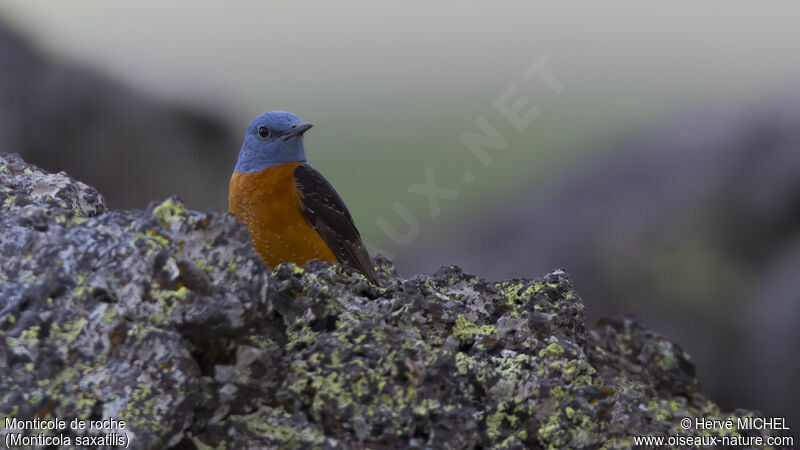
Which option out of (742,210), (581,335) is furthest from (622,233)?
(581,335)

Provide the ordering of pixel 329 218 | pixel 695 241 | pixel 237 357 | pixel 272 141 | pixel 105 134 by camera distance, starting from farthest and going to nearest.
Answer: pixel 105 134, pixel 695 241, pixel 272 141, pixel 329 218, pixel 237 357

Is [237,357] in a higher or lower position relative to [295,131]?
lower

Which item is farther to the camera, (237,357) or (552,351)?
(552,351)

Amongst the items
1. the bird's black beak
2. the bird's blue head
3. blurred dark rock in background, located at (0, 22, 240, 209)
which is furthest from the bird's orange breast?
blurred dark rock in background, located at (0, 22, 240, 209)

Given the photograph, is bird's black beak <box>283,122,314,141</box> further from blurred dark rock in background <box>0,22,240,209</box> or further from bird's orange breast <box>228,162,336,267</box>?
blurred dark rock in background <box>0,22,240,209</box>

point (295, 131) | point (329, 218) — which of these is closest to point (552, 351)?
point (329, 218)

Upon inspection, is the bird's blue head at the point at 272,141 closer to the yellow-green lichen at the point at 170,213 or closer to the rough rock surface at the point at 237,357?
the rough rock surface at the point at 237,357

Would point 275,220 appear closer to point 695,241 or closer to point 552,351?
point 552,351

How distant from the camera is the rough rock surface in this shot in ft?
9.40

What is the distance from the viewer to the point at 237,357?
3086 millimetres

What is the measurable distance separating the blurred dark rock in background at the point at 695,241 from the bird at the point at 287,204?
5.99 m

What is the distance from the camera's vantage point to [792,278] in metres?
10.1

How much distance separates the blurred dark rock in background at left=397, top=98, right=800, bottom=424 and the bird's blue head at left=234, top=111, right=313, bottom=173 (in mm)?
6057

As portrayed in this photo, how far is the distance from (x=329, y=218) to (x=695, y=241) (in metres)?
6.72
